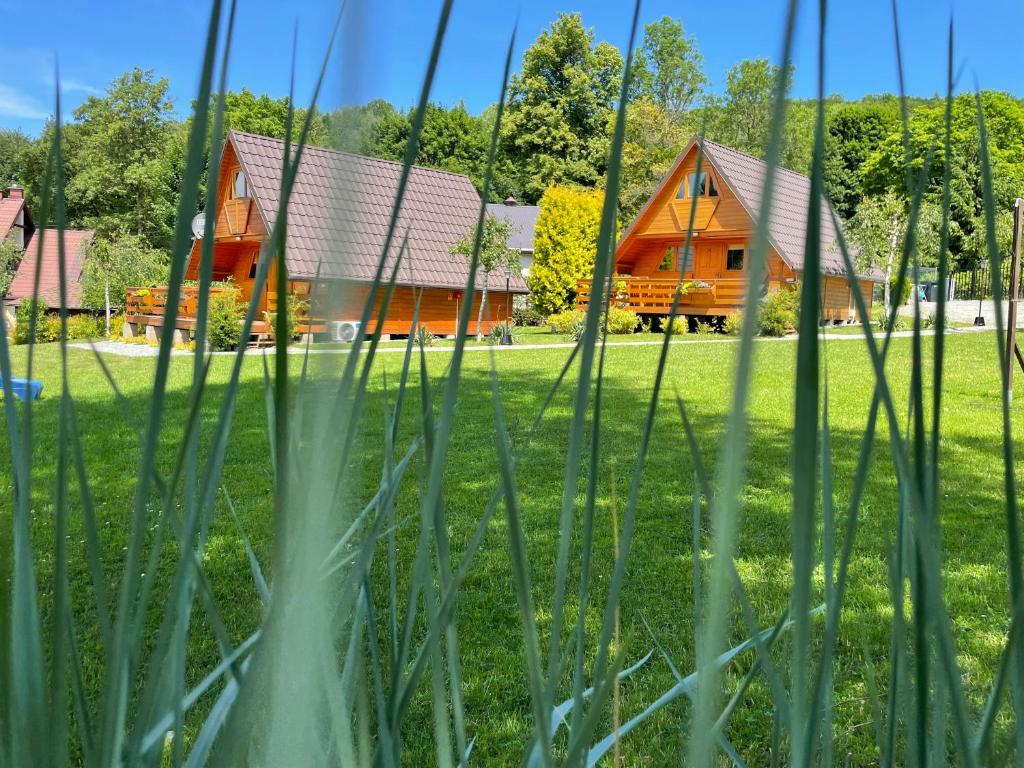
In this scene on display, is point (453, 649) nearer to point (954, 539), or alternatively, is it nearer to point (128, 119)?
point (954, 539)

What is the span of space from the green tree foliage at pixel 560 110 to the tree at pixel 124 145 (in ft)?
49.2

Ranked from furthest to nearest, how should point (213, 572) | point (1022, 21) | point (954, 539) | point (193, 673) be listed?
point (954, 539)
point (213, 572)
point (193, 673)
point (1022, 21)

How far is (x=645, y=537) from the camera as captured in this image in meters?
3.21

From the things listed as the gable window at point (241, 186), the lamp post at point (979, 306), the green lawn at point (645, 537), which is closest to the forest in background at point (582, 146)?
the lamp post at point (979, 306)

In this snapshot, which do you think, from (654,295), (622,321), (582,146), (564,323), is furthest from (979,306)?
(582,146)

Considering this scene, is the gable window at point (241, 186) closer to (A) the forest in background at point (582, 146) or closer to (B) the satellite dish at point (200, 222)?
(B) the satellite dish at point (200, 222)

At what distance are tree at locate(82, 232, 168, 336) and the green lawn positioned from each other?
11736 millimetres

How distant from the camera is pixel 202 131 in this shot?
216 millimetres

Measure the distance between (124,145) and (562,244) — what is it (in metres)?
11.1

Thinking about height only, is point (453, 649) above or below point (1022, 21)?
below

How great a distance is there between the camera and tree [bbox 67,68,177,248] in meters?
19.5

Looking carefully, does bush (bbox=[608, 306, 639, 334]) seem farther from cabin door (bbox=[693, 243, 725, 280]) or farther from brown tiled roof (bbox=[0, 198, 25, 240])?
brown tiled roof (bbox=[0, 198, 25, 240])

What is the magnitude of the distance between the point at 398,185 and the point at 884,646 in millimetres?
2273

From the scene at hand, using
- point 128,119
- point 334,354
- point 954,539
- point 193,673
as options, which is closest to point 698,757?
point 334,354
